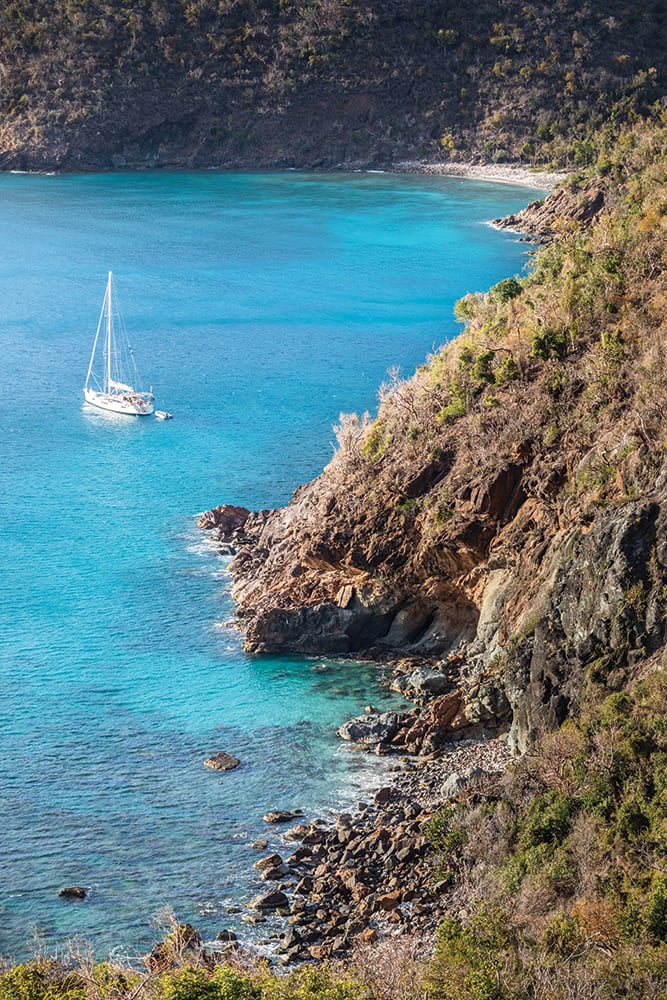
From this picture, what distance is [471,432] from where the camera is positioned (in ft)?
150

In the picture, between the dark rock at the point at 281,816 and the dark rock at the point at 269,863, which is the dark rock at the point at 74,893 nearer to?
A: the dark rock at the point at 269,863

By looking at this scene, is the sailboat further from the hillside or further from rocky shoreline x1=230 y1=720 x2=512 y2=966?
the hillside

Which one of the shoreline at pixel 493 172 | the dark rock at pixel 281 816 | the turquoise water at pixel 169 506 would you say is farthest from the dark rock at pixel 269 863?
the shoreline at pixel 493 172

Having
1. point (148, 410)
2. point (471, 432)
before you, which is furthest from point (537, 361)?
point (148, 410)

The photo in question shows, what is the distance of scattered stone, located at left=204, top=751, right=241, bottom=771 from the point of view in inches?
1554

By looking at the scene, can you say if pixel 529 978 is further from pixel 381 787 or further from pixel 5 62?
pixel 5 62

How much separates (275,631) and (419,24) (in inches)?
5341

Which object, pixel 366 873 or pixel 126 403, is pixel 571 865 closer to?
pixel 366 873

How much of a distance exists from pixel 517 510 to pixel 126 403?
37070 millimetres

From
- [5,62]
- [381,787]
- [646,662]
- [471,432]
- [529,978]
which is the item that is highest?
[5,62]

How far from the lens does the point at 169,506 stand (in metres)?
61.8

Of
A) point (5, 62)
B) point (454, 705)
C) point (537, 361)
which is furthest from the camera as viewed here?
point (5, 62)

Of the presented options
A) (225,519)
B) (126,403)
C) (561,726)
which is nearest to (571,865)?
(561,726)

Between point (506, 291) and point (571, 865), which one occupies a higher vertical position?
point (506, 291)
